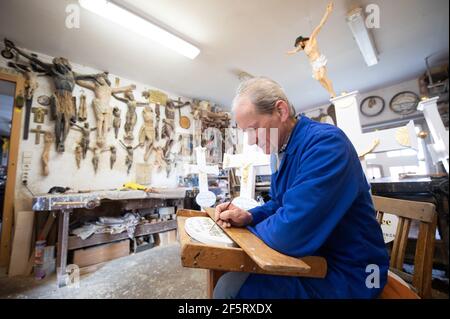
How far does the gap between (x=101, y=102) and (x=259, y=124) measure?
106 inches

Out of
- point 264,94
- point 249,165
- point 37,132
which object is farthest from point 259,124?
point 37,132

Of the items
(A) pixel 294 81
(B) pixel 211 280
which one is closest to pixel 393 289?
(B) pixel 211 280

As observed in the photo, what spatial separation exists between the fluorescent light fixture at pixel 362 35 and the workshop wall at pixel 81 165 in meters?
2.05

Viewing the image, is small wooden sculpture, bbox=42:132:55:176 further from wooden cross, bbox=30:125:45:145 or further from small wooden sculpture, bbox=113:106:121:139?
small wooden sculpture, bbox=113:106:121:139

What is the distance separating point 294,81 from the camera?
2980 millimetres

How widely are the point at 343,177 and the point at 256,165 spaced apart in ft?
2.93

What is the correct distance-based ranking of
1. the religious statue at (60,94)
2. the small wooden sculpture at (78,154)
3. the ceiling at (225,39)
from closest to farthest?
the ceiling at (225,39)
the religious statue at (60,94)
the small wooden sculpture at (78,154)

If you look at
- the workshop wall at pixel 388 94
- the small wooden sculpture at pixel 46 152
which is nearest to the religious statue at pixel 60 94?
the small wooden sculpture at pixel 46 152

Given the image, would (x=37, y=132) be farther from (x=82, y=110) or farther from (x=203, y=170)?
(x=203, y=170)

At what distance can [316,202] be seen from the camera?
1.65ft

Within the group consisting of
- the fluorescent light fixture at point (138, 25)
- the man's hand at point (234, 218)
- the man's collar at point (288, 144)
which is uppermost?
the fluorescent light fixture at point (138, 25)

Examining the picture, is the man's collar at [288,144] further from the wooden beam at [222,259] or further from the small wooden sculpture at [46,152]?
the small wooden sculpture at [46,152]

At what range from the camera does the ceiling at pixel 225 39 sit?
173cm

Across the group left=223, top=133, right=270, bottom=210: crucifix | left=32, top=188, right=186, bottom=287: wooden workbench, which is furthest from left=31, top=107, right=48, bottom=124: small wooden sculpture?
left=223, top=133, right=270, bottom=210: crucifix
